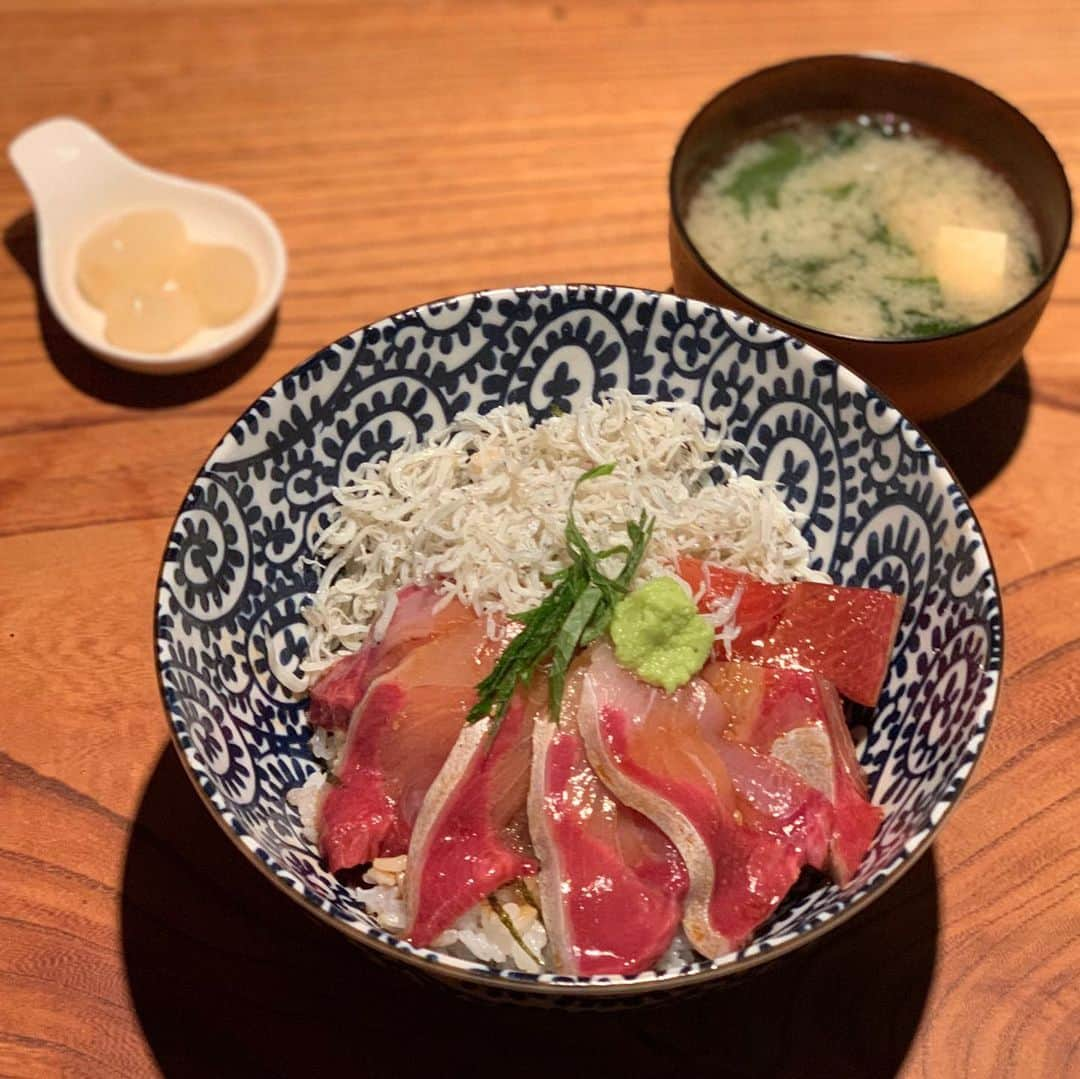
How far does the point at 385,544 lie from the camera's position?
68.6 inches

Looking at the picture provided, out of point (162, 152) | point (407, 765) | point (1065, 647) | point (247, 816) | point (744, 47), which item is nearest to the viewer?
point (247, 816)

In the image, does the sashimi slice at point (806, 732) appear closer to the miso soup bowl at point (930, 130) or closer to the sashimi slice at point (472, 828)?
the sashimi slice at point (472, 828)

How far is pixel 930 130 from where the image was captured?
2361 millimetres

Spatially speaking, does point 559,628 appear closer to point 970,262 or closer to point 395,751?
point 395,751

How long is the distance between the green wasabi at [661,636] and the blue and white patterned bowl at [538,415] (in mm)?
294

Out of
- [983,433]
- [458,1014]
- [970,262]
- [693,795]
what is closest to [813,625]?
[693,795]

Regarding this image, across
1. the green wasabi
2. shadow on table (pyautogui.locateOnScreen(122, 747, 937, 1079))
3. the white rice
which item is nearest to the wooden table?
shadow on table (pyautogui.locateOnScreen(122, 747, 937, 1079))

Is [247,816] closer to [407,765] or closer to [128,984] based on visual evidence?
[407,765]

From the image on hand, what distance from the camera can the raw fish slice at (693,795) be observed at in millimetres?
1366

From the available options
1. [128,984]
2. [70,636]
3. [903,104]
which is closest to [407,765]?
[128,984]

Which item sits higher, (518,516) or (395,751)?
(518,516)

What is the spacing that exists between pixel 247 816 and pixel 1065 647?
1.34 metres

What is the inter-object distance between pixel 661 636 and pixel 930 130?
1.43 m

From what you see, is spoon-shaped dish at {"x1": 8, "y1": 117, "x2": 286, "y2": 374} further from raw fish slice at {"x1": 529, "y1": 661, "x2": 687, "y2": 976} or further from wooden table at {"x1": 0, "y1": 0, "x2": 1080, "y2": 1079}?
raw fish slice at {"x1": 529, "y1": 661, "x2": 687, "y2": 976}
